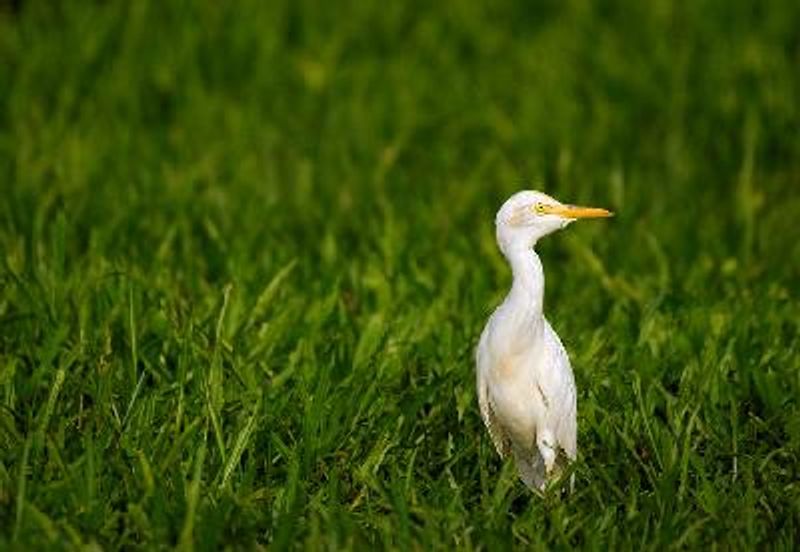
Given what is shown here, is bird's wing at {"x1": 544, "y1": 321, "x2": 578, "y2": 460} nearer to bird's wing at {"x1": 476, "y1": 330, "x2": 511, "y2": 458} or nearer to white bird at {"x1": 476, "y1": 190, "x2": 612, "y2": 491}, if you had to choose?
white bird at {"x1": 476, "y1": 190, "x2": 612, "y2": 491}

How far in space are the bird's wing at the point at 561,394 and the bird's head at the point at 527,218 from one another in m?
0.24

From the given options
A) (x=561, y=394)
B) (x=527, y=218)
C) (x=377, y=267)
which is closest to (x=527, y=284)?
(x=527, y=218)

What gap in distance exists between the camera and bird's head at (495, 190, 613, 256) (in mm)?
3447

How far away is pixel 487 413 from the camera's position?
3.65 metres

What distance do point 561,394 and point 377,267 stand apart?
1973 millimetres

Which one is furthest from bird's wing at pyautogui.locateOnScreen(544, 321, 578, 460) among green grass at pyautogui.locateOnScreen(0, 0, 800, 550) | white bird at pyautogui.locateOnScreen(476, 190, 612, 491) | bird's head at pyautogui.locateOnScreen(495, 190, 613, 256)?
bird's head at pyautogui.locateOnScreen(495, 190, 613, 256)

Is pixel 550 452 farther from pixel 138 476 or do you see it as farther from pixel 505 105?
pixel 505 105

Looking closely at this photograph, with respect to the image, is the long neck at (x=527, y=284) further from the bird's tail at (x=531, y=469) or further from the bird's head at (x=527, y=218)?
the bird's tail at (x=531, y=469)

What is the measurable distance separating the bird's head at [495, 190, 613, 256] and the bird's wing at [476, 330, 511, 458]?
0.26 metres

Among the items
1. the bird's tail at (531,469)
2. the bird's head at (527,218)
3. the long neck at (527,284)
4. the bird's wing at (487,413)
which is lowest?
the bird's tail at (531,469)

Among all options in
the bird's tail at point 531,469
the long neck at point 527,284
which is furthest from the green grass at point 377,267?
the long neck at point 527,284

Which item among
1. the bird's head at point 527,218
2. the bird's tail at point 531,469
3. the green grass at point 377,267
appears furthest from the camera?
the bird's tail at point 531,469

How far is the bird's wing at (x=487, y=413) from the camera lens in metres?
3.59

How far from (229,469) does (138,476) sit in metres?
0.23
